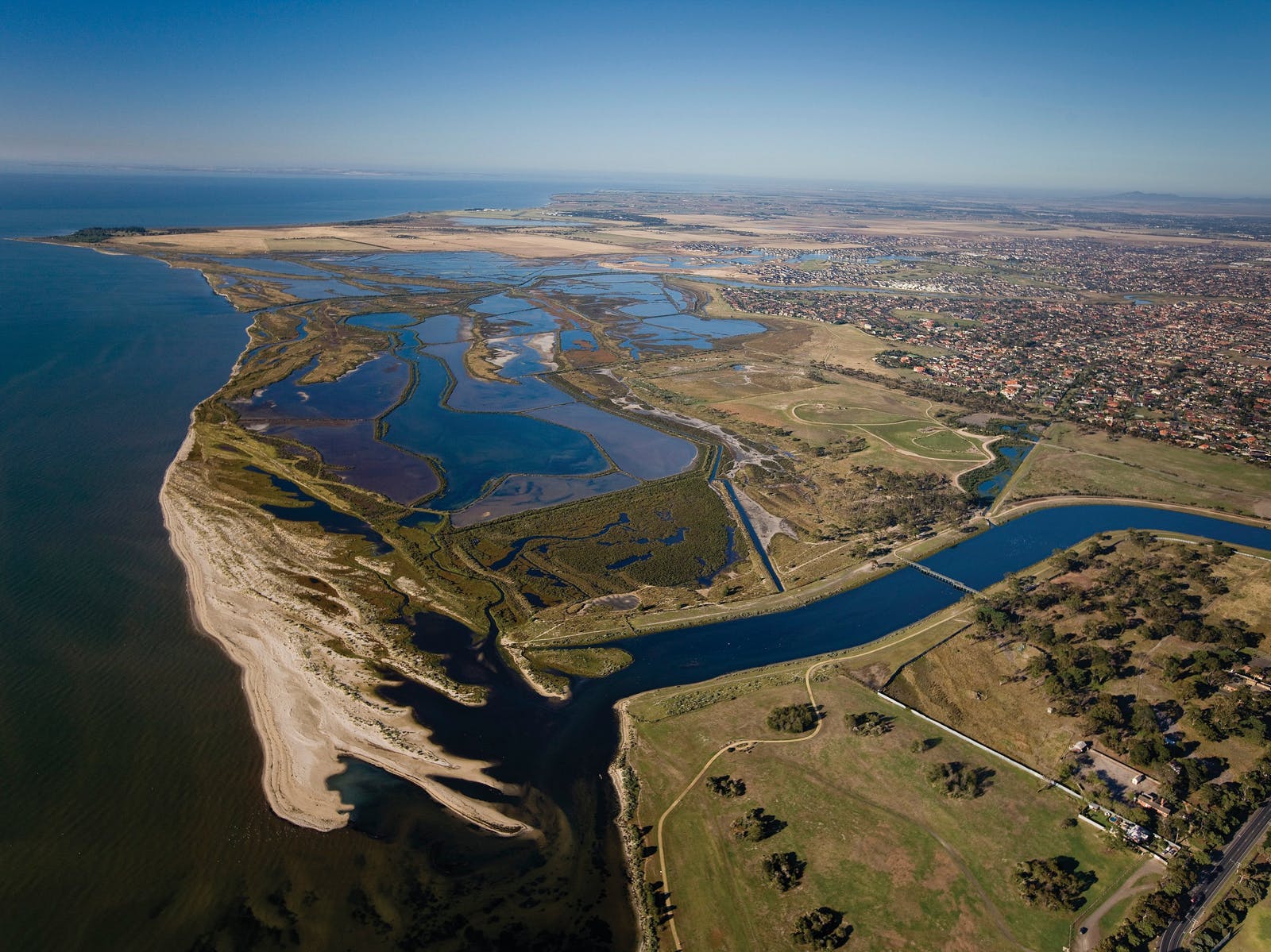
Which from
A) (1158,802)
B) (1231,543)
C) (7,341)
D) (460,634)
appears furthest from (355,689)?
(7,341)

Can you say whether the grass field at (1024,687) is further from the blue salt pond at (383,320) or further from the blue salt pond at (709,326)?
the blue salt pond at (383,320)

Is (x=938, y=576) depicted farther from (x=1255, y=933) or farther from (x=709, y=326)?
(x=709, y=326)

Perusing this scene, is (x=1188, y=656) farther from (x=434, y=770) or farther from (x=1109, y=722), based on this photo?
(x=434, y=770)

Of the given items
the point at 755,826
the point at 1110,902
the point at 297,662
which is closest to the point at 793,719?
the point at 755,826

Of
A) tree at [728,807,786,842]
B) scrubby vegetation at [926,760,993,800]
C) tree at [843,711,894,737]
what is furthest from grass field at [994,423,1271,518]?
tree at [728,807,786,842]

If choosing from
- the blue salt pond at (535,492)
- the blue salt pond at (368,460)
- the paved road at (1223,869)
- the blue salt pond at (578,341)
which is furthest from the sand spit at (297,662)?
the blue salt pond at (578,341)
